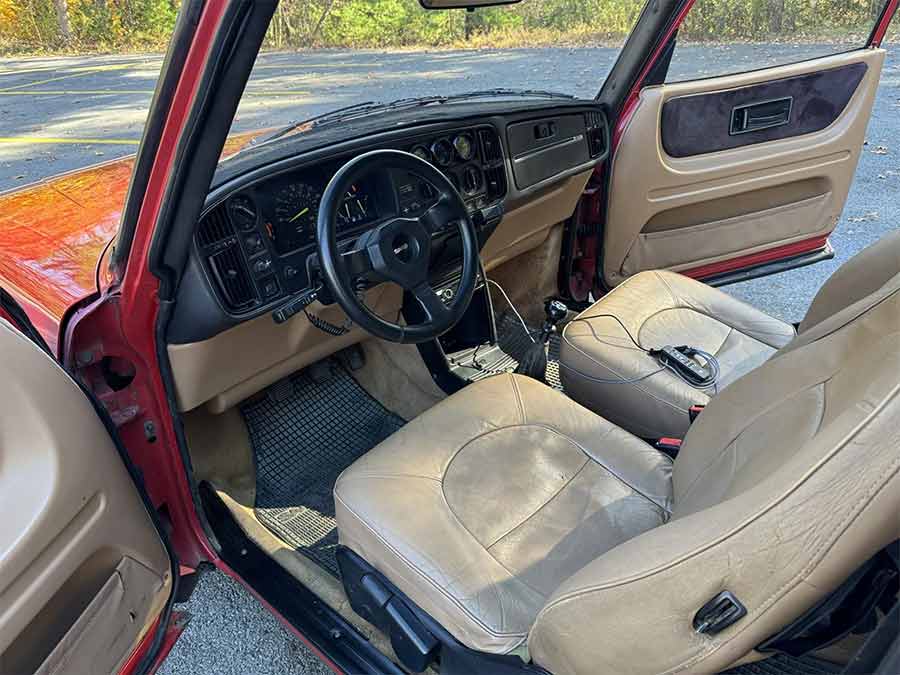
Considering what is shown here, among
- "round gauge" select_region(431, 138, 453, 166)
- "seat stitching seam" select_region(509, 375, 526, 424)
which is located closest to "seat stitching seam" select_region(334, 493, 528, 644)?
"seat stitching seam" select_region(509, 375, 526, 424)

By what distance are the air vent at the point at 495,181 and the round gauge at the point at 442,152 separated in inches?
6.2

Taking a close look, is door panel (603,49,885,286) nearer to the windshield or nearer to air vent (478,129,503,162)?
the windshield

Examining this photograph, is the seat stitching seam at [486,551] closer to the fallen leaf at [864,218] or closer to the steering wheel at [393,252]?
the steering wheel at [393,252]

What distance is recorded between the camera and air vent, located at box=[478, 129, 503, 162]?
77.7 inches

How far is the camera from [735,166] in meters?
2.45

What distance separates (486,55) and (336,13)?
1.99 feet

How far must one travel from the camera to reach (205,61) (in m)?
0.97

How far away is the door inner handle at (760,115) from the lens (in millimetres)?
2375

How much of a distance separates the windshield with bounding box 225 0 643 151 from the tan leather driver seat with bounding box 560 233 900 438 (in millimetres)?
786

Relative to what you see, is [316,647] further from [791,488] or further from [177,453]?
[791,488]

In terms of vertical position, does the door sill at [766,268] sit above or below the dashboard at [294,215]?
below

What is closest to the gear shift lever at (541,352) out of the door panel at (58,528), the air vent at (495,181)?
the air vent at (495,181)

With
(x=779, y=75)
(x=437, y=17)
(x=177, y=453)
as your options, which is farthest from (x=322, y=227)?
(x=779, y=75)

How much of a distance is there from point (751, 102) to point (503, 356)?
4.04 feet
